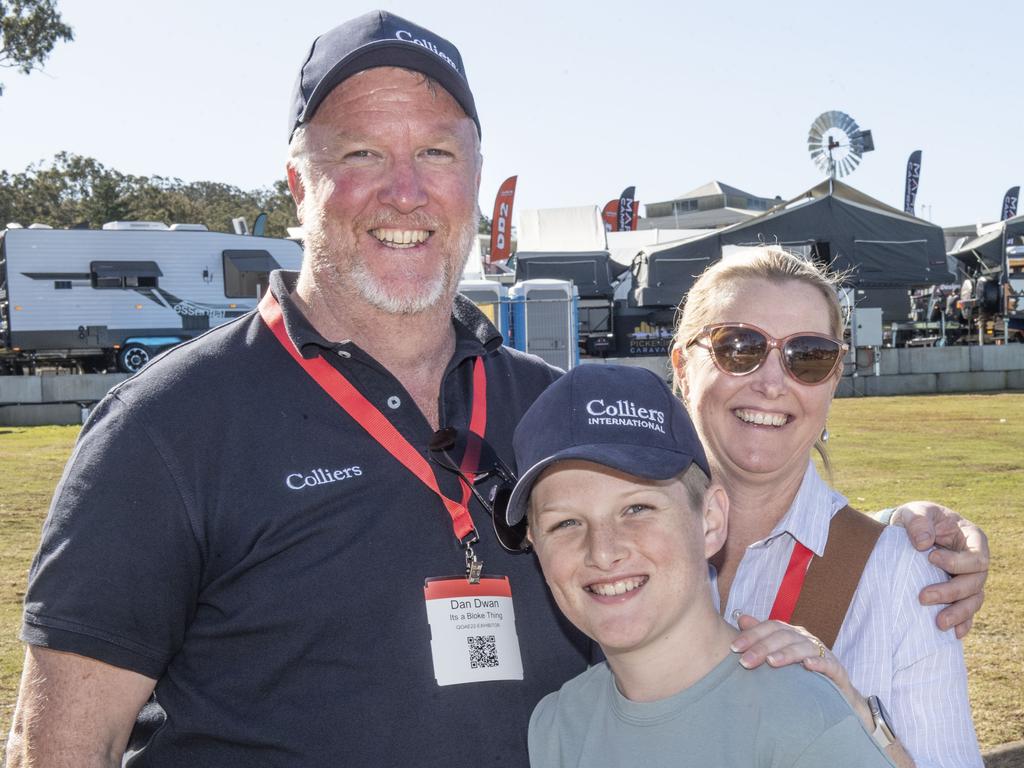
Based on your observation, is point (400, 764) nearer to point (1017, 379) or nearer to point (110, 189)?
point (1017, 379)

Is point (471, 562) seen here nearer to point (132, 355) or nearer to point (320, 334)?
point (320, 334)

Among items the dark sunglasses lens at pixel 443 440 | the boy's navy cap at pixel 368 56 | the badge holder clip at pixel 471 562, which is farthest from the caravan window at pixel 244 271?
the badge holder clip at pixel 471 562

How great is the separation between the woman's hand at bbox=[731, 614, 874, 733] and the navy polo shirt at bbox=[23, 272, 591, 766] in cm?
59

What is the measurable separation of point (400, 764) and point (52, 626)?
71cm

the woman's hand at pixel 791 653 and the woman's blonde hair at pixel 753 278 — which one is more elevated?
the woman's blonde hair at pixel 753 278

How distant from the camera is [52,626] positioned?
186 cm

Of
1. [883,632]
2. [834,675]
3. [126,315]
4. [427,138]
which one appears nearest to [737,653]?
[834,675]

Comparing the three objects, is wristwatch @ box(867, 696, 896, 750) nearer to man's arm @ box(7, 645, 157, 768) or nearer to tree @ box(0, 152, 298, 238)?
man's arm @ box(7, 645, 157, 768)

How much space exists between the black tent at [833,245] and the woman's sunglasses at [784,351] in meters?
21.5

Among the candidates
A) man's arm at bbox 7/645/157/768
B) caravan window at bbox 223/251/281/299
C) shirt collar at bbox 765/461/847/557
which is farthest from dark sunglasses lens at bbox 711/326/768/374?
caravan window at bbox 223/251/281/299

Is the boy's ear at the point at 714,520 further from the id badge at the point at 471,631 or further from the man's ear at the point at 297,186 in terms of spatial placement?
the man's ear at the point at 297,186

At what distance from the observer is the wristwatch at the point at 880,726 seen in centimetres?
186

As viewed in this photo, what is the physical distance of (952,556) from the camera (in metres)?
2.17

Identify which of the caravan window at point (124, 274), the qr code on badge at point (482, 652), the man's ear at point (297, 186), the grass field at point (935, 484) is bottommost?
the grass field at point (935, 484)
